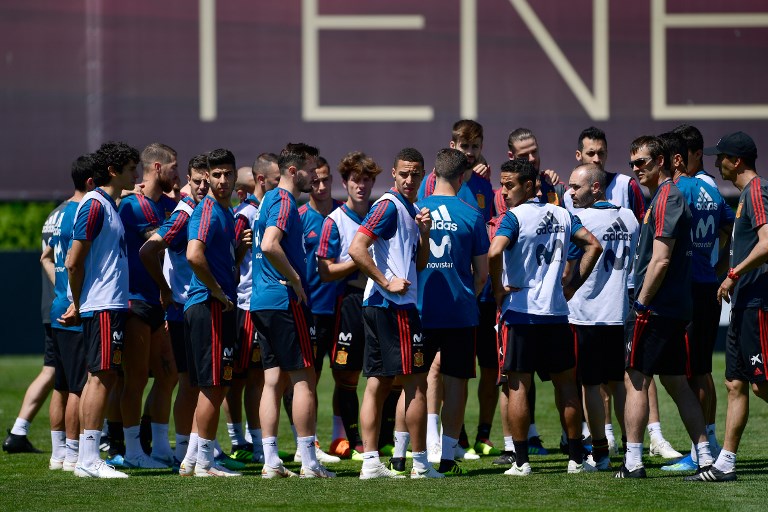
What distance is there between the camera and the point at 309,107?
17.2 meters

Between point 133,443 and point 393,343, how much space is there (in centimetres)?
231

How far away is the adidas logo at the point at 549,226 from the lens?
827 centimetres

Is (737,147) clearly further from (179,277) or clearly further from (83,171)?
(83,171)

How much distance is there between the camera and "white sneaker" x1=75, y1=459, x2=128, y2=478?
8.31 metres

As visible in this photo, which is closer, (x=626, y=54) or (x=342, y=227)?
(x=342, y=227)

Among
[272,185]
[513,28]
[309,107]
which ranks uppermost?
[513,28]

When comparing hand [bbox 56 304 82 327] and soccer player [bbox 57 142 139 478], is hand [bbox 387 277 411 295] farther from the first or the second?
hand [bbox 56 304 82 327]

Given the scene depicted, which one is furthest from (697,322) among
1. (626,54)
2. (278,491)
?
(626,54)

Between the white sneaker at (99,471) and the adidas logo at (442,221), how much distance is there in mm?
2693

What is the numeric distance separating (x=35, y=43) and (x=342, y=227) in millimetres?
9567

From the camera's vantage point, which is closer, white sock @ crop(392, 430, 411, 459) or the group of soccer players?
the group of soccer players

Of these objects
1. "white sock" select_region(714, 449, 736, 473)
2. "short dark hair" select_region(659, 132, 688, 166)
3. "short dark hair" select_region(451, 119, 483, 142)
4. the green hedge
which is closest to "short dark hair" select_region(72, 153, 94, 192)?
"short dark hair" select_region(451, 119, 483, 142)

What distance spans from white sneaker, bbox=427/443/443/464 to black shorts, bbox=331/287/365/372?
85 centimetres

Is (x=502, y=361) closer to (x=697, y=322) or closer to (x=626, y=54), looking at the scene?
(x=697, y=322)
